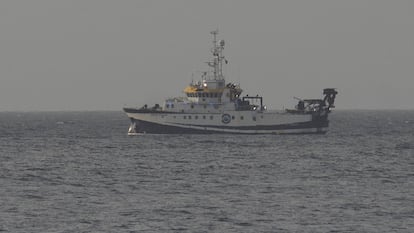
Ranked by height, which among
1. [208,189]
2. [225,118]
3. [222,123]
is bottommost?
[208,189]

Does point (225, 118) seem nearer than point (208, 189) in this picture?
No

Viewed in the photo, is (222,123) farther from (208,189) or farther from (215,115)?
(208,189)

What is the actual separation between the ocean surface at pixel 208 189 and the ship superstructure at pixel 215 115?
19.2m

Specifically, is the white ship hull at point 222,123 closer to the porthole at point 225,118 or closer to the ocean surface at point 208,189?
the porthole at point 225,118

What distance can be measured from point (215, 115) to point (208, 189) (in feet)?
209

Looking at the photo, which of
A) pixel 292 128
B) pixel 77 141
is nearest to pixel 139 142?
pixel 77 141

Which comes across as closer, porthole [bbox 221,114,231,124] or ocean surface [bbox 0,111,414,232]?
ocean surface [bbox 0,111,414,232]

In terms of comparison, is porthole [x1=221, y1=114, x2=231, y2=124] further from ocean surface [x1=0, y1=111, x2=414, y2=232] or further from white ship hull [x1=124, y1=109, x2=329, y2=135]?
ocean surface [x1=0, y1=111, x2=414, y2=232]

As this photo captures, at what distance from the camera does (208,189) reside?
193 ft

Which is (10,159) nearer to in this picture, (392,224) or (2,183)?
(2,183)

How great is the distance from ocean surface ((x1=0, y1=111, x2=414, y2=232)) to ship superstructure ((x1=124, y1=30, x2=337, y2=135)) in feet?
63.0

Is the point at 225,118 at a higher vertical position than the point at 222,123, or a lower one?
higher

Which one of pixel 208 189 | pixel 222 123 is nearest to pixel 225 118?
pixel 222 123

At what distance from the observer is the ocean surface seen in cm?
4491
